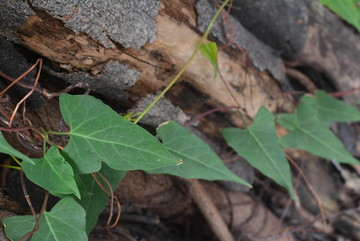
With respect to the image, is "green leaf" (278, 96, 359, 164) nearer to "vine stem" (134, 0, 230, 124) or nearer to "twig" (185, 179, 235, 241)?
"twig" (185, 179, 235, 241)

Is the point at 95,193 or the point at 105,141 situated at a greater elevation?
the point at 105,141

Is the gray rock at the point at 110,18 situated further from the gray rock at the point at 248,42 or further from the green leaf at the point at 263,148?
the green leaf at the point at 263,148

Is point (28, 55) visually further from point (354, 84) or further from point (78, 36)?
point (354, 84)

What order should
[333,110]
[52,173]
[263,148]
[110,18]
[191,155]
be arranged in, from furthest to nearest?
1. [333,110]
2. [263,148]
3. [191,155]
4. [110,18]
5. [52,173]

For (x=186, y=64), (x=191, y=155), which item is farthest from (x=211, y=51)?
(x=191, y=155)

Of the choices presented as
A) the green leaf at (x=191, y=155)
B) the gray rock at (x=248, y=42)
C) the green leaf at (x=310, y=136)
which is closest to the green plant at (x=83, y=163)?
the green leaf at (x=191, y=155)

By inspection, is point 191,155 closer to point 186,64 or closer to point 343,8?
point 186,64

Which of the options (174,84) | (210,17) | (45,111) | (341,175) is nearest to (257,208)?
(341,175)

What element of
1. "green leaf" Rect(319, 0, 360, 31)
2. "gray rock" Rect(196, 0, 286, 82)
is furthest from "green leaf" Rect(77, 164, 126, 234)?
"green leaf" Rect(319, 0, 360, 31)
